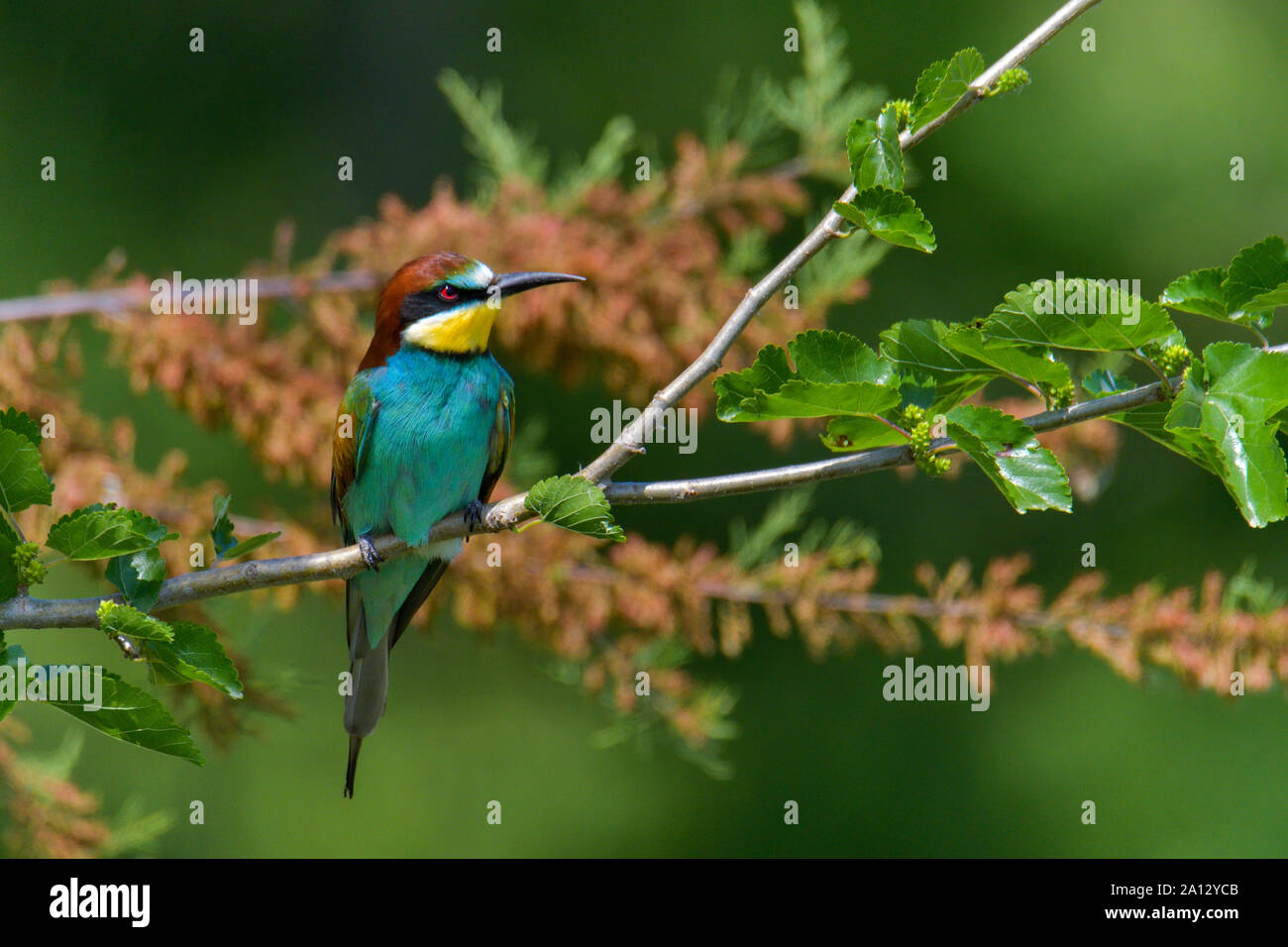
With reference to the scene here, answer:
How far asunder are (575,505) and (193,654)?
1.70 feet

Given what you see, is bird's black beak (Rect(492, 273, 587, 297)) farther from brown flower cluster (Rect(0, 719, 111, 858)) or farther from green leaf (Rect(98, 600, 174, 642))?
brown flower cluster (Rect(0, 719, 111, 858))

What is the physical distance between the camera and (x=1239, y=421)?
1538 millimetres

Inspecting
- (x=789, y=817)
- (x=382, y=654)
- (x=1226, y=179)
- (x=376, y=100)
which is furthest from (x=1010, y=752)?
(x=376, y=100)

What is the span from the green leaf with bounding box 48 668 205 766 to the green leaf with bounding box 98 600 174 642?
6 centimetres

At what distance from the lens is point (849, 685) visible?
246 inches

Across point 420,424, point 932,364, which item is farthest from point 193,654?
point 420,424

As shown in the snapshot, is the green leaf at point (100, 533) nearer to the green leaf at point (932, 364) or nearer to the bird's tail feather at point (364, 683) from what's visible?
the green leaf at point (932, 364)

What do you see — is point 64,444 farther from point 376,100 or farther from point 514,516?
point 376,100

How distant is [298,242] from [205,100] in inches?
40.8

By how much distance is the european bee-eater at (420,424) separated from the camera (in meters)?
2.99
